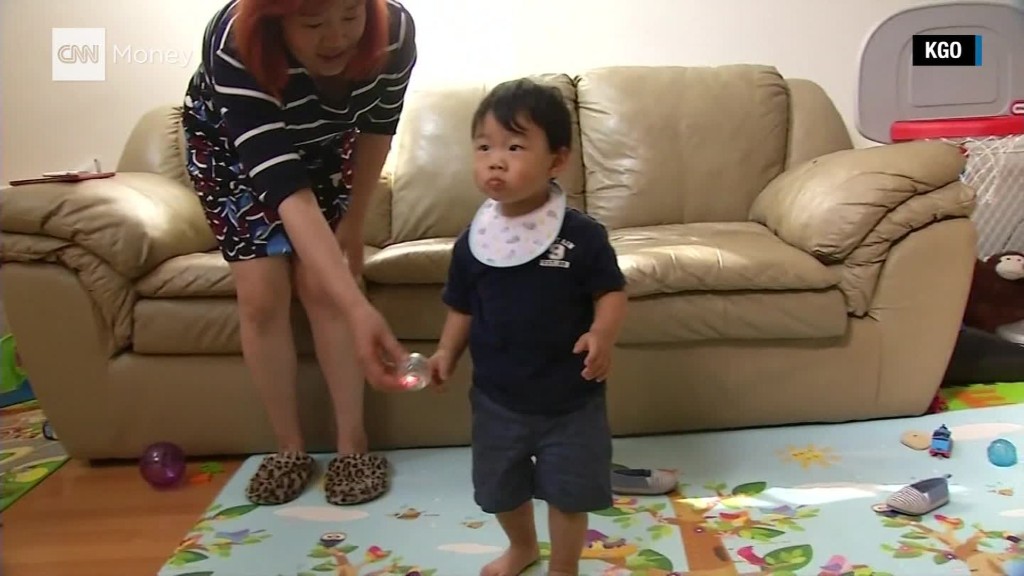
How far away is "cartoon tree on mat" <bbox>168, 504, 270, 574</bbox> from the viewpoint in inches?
53.9

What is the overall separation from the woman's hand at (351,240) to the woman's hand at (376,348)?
0.48 meters

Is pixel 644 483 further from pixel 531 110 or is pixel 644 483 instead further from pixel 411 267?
pixel 531 110

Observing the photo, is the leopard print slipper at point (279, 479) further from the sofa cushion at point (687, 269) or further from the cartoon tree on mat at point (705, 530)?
the cartoon tree on mat at point (705, 530)

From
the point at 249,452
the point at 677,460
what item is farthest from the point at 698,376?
the point at 249,452

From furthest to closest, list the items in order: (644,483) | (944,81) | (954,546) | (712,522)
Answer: (944,81) < (644,483) < (712,522) < (954,546)

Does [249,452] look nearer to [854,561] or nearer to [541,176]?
[541,176]

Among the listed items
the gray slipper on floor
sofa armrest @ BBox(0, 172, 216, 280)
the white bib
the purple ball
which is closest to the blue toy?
the gray slipper on floor

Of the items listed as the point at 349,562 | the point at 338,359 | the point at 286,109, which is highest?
the point at 286,109

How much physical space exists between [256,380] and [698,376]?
0.86 m

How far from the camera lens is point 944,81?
8.70 feet

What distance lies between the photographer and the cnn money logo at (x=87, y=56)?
2.52 metres

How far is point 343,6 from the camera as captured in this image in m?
1.17

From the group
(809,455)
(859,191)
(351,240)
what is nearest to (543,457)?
(351,240)

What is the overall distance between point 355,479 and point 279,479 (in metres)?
0.14
